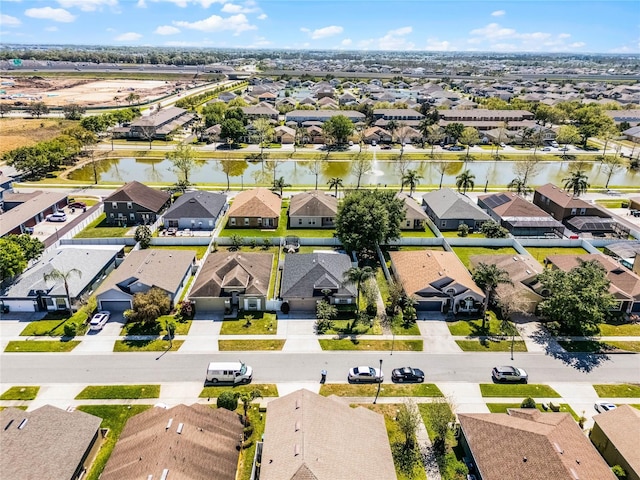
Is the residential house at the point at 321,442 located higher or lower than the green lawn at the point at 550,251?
higher

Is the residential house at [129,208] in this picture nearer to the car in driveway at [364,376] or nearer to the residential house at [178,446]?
the residential house at [178,446]

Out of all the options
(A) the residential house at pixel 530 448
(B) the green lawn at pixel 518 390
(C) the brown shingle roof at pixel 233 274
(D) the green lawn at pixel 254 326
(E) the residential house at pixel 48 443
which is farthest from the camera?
(C) the brown shingle roof at pixel 233 274

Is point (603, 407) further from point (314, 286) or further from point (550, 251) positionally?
point (550, 251)

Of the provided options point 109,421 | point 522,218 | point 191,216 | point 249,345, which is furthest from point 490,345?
point 191,216

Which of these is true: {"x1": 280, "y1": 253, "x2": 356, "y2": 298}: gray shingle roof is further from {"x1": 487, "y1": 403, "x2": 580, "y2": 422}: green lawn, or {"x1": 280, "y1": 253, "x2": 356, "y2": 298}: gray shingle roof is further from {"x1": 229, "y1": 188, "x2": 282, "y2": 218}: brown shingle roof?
{"x1": 487, "y1": 403, "x2": 580, "y2": 422}: green lawn

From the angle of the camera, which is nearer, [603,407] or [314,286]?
[603,407]

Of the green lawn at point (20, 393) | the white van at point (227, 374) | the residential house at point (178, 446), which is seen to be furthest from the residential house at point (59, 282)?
the residential house at point (178, 446)

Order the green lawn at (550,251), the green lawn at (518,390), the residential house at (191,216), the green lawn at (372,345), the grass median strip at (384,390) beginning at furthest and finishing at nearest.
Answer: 1. the residential house at (191,216)
2. the green lawn at (550,251)
3. the green lawn at (372,345)
4. the green lawn at (518,390)
5. the grass median strip at (384,390)
